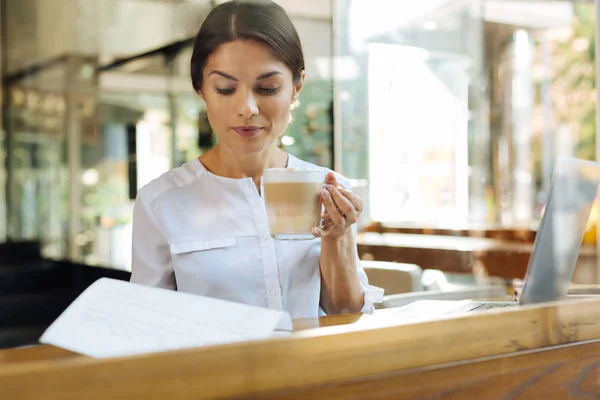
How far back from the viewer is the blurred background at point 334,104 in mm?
1620

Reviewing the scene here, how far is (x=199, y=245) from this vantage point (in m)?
1.33

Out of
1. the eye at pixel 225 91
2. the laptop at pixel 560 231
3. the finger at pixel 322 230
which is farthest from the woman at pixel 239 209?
the laptop at pixel 560 231

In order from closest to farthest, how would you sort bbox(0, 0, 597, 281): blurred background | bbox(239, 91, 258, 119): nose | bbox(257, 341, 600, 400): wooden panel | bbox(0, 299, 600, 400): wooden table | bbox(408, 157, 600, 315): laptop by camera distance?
bbox(0, 299, 600, 400): wooden table, bbox(257, 341, 600, 400): wooden panel, bbox(408, 157, 600, 315): laptop, bbox(239, 91, 258, 119): nose, bbox(0, 0, 597, 281): blurred background

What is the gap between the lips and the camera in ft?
4.11

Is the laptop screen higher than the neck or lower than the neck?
lower

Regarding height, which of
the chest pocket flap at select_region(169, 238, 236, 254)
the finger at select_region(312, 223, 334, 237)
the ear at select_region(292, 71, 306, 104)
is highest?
the ear at select_region(292, 71, 306, 104)

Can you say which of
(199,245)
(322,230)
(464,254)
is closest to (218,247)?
(199,245)

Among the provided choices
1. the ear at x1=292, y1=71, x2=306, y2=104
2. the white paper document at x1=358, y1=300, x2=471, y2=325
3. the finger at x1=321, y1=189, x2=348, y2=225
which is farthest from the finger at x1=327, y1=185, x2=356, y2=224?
the ear at x1=292, y1=71, x2=306, y2=104

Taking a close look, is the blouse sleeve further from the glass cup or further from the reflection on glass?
the reflection on glass

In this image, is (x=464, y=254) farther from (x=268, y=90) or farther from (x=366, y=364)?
(x=366, y=364)

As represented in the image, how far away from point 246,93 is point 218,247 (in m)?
0.32

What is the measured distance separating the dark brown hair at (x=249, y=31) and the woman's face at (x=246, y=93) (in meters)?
0.02

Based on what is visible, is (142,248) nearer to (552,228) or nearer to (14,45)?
(552,228)

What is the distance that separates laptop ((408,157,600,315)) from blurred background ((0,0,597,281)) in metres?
0.21
